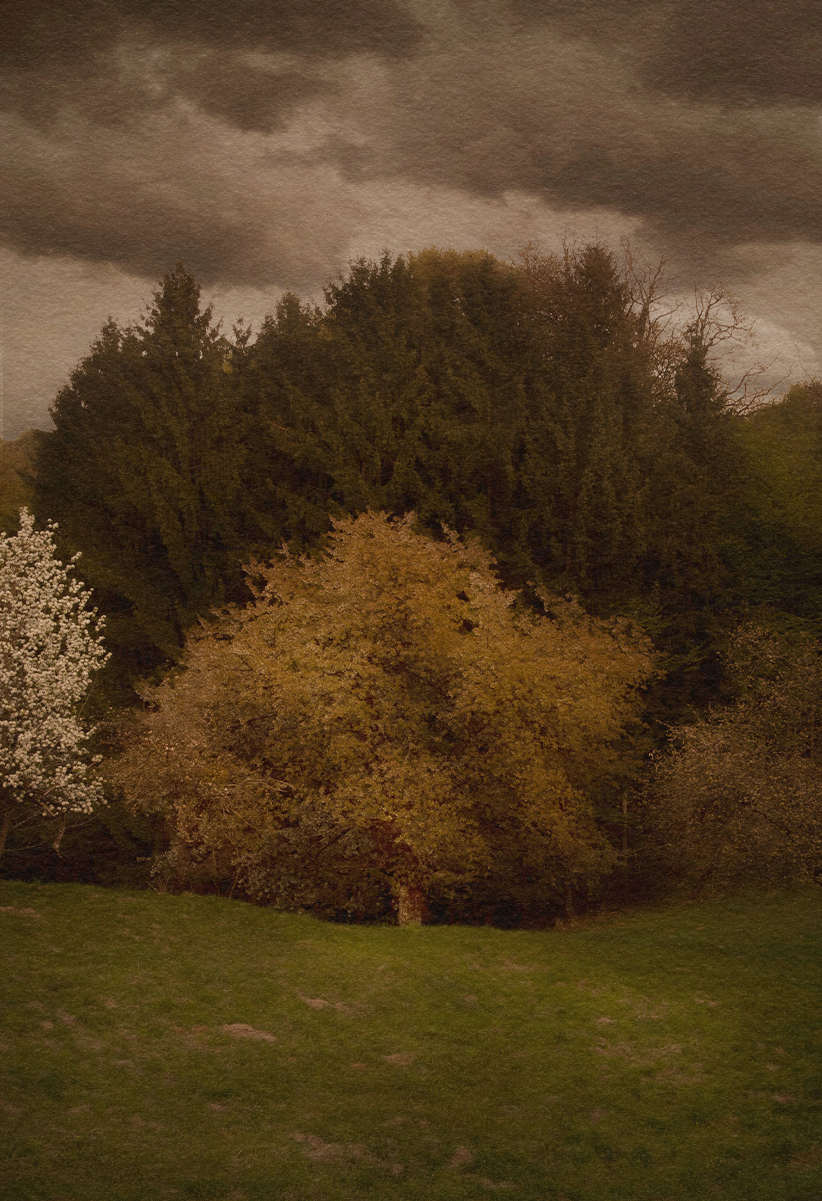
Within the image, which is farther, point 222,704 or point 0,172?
point 0,172

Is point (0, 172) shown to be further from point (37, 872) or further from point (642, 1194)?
point (642, 1194)

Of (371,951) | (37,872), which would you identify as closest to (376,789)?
(371,951)

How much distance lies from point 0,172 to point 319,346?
14.6 meters

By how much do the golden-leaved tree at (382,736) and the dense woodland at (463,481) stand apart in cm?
509

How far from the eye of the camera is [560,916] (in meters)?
30.5

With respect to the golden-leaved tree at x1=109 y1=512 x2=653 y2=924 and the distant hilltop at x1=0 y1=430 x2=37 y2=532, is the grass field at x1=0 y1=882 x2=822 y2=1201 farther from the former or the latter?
the distant hilltop at x1=0 y1=430 x2=37 y2=532

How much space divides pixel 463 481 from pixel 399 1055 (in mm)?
24505

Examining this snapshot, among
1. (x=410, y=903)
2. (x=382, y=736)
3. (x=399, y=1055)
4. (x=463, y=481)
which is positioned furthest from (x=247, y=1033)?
(x=463, y=481)

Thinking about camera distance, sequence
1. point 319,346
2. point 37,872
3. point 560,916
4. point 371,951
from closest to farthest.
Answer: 1. point 371,951
2. point 560,916
3. point 37,872
4. point 319,346

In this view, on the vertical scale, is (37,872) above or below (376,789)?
below

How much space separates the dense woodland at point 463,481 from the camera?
3316 cm

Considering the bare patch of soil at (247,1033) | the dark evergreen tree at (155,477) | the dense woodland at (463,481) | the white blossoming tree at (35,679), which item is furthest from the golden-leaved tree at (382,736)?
the dark evergreen tree at (155,477)

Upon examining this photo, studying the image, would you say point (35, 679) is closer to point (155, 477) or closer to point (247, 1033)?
point (247, 1033)

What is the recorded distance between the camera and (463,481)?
36844 mm
